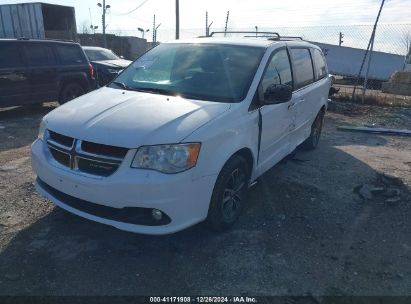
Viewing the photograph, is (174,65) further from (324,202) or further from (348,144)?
(348,144)

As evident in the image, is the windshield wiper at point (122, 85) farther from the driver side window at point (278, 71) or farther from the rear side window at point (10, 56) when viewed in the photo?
the rear side window at point (10, 56)

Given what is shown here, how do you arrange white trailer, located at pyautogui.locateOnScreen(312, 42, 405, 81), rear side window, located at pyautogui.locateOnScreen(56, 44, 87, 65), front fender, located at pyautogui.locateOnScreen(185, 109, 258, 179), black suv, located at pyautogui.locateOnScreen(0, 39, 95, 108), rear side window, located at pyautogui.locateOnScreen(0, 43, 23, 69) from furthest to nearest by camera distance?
white trailer, located at pyautogui.locateOnScreen(312, 42, 405, 81) < rear side window, located at pyautogui.locateOnScreen(56, 44, 87, 65) < black suv, located at pyautogui.locateOnScreen(0, 39, 95, 108) < rear side window, located at pyautogui.locateOnScreen(0, 43, 23, 69) < front fender, located at pyautogui.locateOnScreen(185, 109, 258, 179)

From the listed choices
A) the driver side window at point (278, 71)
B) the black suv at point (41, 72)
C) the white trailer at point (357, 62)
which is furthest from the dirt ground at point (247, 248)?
the white trailer at point (357, 62)

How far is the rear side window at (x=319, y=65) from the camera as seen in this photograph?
598 cm

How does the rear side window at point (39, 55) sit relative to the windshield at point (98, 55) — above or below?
above

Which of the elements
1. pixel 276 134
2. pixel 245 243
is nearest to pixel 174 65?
pixel 276 134

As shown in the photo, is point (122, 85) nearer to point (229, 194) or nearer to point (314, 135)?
point (229, 194)

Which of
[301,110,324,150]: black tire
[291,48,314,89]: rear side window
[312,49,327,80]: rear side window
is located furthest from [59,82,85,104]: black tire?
[291,48,314,89]: rear side window

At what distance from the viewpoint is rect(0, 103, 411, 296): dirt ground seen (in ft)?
9.84

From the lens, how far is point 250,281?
306 cm

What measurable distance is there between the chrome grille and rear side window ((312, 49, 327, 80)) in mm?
3958

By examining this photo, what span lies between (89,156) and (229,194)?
1.35 meters

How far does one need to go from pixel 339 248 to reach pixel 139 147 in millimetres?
2063

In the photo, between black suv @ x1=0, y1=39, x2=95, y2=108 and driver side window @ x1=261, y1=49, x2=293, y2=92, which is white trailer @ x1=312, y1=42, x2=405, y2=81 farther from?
driver side window @ x1=261, y1=49, x2=293, y2=92
